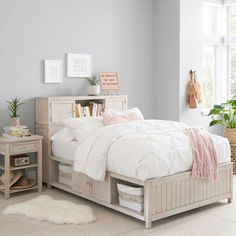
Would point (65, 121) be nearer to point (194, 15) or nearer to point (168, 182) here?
point (168, 182)

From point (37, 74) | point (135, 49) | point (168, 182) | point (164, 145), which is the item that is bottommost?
point (168, 182)

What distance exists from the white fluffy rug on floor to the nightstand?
42 cm

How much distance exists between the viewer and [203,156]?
4195 millimetres

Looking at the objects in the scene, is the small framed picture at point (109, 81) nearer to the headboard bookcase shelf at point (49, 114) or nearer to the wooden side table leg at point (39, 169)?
the headboard bookcase shelf at point (49, 114)

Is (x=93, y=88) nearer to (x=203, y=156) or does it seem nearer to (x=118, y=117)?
(x=118, y=117)

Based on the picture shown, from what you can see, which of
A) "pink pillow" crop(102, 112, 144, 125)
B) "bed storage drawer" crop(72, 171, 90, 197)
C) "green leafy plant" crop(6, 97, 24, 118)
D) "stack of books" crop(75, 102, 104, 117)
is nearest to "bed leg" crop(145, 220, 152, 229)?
"bed storage drawer" crop(72, 171, 90, 197)

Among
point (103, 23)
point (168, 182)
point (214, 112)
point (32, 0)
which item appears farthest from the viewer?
point (214, 112)

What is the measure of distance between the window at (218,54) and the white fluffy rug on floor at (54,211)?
3374mm

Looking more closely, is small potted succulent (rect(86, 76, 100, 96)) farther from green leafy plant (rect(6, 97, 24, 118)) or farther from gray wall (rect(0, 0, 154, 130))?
green leafy plant (rect(6, 97, 24, 118))

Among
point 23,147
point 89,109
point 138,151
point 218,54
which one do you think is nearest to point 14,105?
point 23,147

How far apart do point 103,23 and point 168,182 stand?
283 centimetres

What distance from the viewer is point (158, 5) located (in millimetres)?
6516

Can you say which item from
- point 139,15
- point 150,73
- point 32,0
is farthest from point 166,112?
point 32,0

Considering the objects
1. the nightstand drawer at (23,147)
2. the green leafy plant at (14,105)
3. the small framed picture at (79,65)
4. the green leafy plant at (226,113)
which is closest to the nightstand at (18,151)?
the nightstand drawer at (23,147)
